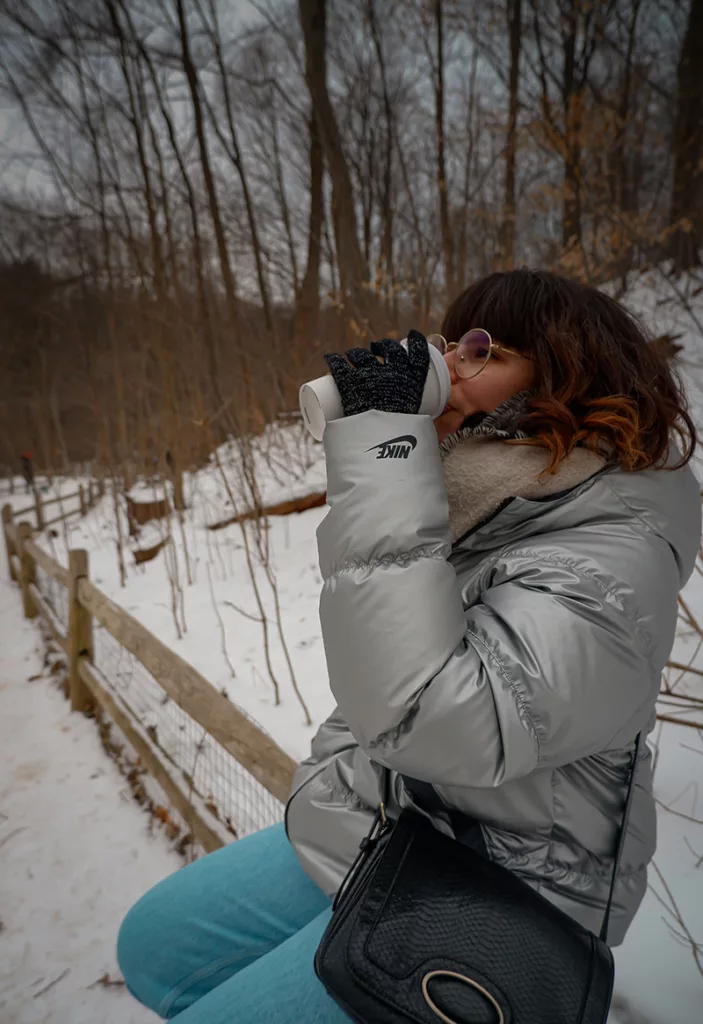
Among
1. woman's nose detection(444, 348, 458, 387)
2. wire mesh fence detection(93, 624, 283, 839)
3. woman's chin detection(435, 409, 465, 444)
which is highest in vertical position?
woman's nose detection(444, 348, 458, 387)

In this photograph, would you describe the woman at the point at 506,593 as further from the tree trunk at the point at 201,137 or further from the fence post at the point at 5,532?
the fence post at the point at 5,532

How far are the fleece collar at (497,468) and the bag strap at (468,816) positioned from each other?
381 mm

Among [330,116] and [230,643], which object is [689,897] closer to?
[230,643]

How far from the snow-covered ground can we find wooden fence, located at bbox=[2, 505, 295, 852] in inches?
9.5

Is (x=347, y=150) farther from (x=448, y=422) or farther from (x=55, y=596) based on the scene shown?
(x=448, y=422)

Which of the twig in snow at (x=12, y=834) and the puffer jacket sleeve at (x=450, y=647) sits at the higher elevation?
the puffer jacket sleeve at (x=450, y=647)

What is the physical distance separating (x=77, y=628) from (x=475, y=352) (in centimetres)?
353

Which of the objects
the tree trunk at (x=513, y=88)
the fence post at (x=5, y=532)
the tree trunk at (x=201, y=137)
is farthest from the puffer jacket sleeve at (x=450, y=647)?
the fence post at (x=5, y=532)

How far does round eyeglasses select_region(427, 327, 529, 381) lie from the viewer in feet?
3.11

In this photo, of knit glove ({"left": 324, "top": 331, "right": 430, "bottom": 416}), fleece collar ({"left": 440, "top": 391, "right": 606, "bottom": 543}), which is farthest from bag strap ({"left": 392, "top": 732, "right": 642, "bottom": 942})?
knit glove ({"left": 324, "top": 331, "right": 430, "bottom": 416})

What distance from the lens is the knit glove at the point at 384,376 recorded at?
32.2 inches

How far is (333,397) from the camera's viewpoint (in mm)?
837

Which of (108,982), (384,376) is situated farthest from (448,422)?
(108,982)

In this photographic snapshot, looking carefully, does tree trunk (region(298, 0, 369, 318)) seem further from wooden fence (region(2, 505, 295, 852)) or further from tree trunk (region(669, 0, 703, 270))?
wooden fence (region(2, 505, 295, 852))
